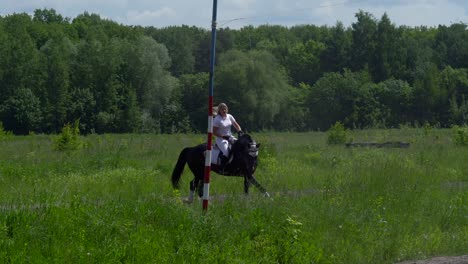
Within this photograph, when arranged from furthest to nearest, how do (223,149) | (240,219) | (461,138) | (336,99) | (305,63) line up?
(305,63)
(336,99)
(461,138)
(223,149)
(240,219)

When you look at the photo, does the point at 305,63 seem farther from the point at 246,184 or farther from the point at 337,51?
the point at 246,184

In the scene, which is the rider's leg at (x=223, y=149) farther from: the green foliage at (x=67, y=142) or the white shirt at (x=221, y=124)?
the green foliage at (x=67, y=142)

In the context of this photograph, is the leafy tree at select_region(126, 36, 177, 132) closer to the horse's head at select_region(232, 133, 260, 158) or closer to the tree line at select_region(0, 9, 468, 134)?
the tree line at select_region(0, 9, 468, 134)

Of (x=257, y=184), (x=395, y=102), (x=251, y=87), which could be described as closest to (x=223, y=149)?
(x=257, y=184)

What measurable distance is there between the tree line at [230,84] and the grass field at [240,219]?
183 feet

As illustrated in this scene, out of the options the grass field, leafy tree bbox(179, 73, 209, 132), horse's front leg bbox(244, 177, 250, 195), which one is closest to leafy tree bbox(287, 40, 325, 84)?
leafy tree bbox(179, 73, 209, 132)

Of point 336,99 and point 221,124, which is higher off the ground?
point 221,124

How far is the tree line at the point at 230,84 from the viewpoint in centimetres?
8081

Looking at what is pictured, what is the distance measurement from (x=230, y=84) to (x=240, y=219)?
63.9 meters

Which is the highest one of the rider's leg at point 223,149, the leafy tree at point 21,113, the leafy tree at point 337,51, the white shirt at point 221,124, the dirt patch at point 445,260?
the leafy tree at point 337,51

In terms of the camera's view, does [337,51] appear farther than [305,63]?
No

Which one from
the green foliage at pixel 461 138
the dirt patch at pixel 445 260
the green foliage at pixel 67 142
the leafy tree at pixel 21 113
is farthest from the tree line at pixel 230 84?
the dirt patch at pixel 445 260

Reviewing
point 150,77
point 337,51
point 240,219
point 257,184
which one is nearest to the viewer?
point 240,219

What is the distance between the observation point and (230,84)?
76.2 meters
